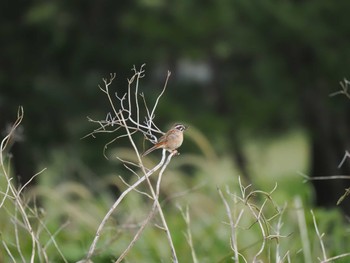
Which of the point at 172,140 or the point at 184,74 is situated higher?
the point at 172,140

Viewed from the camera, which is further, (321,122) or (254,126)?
(254,126)

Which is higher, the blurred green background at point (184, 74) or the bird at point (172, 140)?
the bird at point (172, 140)

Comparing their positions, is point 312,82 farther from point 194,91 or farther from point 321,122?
point 194,91

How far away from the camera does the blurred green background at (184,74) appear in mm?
10477

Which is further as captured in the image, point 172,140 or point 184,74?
point 184,74

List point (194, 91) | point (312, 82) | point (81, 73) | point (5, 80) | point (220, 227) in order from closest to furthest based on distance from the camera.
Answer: point (220, 227) < point (312, 82) < point (5, 80) < point (81, 73) < point (194, 91)

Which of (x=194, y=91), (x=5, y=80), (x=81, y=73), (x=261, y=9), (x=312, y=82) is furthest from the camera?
(x=194, y=91)

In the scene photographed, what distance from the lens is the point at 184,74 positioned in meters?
14.2

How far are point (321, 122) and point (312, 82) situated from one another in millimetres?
1152

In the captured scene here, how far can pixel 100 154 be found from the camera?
40.9 ft

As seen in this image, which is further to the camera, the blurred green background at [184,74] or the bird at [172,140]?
the blurred green background at [184,74]

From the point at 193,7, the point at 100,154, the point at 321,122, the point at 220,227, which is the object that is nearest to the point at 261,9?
the point at 193,7

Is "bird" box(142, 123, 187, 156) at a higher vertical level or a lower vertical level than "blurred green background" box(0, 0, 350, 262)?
higher

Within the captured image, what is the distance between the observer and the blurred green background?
10.5 m
